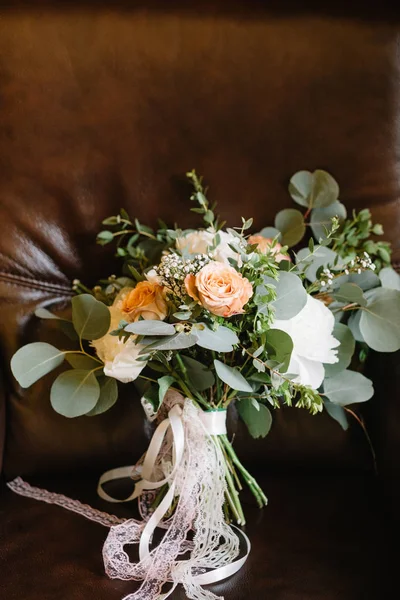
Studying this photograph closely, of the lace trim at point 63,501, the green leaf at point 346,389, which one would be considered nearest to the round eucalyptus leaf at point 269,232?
the green leaf at point 346,389

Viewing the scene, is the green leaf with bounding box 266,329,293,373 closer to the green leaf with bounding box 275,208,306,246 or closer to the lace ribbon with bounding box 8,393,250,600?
the lace ribbon with bounding box 8,393,250,600

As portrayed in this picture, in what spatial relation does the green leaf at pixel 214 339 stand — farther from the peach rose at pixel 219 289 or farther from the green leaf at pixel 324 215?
the green leaf at pixel 324 215

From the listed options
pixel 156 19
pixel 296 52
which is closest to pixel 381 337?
pixel 296 52

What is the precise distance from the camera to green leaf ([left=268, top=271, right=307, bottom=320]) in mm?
731

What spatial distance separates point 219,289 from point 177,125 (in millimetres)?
423

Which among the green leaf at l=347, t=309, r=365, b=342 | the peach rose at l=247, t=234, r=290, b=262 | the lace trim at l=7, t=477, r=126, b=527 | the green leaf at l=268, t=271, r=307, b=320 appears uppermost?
the peach rose at l=247, t=234, r=290, b=262

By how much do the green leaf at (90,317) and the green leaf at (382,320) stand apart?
1.19 feet

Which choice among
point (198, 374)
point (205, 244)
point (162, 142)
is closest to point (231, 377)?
point (198, 374)

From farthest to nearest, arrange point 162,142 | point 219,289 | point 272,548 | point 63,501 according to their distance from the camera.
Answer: point 162,142 < point 63,501 < point 272,548 < point 219,289

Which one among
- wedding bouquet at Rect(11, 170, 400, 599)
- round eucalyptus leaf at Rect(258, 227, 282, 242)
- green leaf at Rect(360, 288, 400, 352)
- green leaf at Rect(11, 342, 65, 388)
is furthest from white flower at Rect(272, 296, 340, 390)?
green leaf at Rect(11, 342, 65, 388)

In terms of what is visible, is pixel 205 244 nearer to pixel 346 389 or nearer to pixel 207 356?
pixel 207 356

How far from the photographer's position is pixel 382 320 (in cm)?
85

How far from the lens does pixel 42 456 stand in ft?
3.06

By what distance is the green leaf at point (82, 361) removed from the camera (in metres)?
0.84
